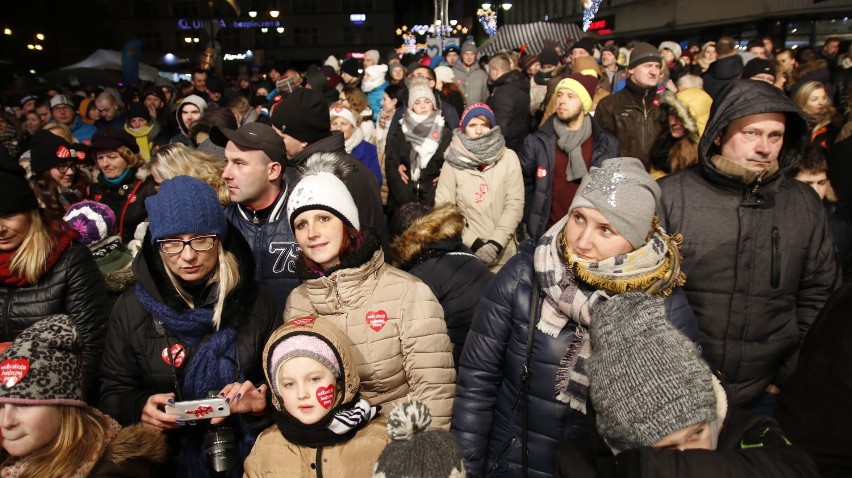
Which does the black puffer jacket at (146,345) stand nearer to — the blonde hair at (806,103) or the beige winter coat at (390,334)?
the beige winter coat at (390,334)

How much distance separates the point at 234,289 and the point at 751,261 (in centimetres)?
255

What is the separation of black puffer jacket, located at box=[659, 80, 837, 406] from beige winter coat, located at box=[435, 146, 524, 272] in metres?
2.43

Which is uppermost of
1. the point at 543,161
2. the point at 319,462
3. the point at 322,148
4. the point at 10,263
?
the point at 322,148

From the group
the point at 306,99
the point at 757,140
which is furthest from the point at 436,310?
the point at 306,99

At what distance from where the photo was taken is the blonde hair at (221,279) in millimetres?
2688

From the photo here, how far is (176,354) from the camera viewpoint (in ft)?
8.77

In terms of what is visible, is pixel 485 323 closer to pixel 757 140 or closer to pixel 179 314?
pixel 179 314

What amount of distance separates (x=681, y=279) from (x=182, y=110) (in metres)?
6.91

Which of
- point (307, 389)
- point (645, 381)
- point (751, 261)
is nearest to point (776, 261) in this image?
point (751, 261)

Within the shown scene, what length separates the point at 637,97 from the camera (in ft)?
20.0

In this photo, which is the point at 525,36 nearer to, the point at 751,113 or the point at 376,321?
the point at 751,113

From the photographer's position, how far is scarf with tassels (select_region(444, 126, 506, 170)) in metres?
5.30

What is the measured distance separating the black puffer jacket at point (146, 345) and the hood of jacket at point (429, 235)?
1078 mm

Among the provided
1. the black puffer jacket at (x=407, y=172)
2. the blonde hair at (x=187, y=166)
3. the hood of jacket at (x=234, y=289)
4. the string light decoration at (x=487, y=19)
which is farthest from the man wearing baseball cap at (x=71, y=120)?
the string light decoration at (x=487, y=19)
